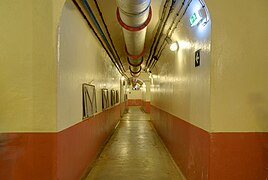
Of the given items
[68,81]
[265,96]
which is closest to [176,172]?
[265,96]

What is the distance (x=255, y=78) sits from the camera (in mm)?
2074

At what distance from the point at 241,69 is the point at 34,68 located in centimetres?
207

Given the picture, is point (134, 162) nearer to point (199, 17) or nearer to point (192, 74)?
point (192, 74)

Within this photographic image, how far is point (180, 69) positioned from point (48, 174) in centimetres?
256

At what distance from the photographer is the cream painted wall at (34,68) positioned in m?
2.03

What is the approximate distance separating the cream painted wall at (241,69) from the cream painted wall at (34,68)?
63.9 inches

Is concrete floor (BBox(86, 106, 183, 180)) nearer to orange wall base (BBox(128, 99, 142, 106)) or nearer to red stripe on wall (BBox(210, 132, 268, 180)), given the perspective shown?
red stripe on wall (BBox(210, 132, 268, 180))

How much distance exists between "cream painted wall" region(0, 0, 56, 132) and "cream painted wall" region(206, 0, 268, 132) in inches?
63.9

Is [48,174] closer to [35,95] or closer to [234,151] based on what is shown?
[35,95]

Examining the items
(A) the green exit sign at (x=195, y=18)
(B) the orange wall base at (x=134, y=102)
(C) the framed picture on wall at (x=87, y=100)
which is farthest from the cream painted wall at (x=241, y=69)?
(B) the orange wall base at (x=134, y=102)

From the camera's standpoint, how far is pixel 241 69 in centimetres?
207

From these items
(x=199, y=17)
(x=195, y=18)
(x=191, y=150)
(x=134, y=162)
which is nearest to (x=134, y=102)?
(x=134, y=162)

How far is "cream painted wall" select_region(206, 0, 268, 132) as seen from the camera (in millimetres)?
2062

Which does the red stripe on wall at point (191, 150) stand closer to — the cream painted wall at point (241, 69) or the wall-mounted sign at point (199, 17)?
the cream painted wall at point (241, 69)
